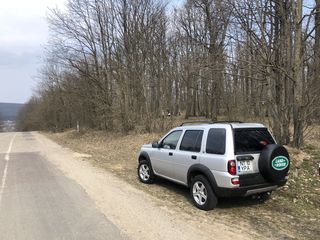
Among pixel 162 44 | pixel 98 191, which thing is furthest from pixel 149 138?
pixel 98 191

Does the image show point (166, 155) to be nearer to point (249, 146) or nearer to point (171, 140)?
point (171, 140)

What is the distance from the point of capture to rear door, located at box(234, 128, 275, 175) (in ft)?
23.7

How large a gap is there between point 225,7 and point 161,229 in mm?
10303

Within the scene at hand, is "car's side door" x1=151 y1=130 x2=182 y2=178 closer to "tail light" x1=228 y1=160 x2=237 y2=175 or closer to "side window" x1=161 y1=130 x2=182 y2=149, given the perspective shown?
"side window" x1=161 y1=130 x2=182 y2=149

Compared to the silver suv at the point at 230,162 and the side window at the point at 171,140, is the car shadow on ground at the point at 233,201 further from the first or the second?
the side window at the point at 171,140

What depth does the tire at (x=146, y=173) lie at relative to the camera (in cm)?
1026

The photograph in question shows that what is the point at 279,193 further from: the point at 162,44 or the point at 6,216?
the point at 162,44

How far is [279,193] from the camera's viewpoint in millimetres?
8719

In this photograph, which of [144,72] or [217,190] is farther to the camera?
[144,72]

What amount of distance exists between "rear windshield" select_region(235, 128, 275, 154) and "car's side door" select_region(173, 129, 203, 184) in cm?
93

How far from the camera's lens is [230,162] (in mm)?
7098

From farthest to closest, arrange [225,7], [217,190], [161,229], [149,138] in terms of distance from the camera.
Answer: [149,138] → [225,7] → [217,190] → [161,229]

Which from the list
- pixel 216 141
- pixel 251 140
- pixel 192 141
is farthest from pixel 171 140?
pixel 251 140

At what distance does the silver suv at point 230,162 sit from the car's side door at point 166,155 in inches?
24.6
